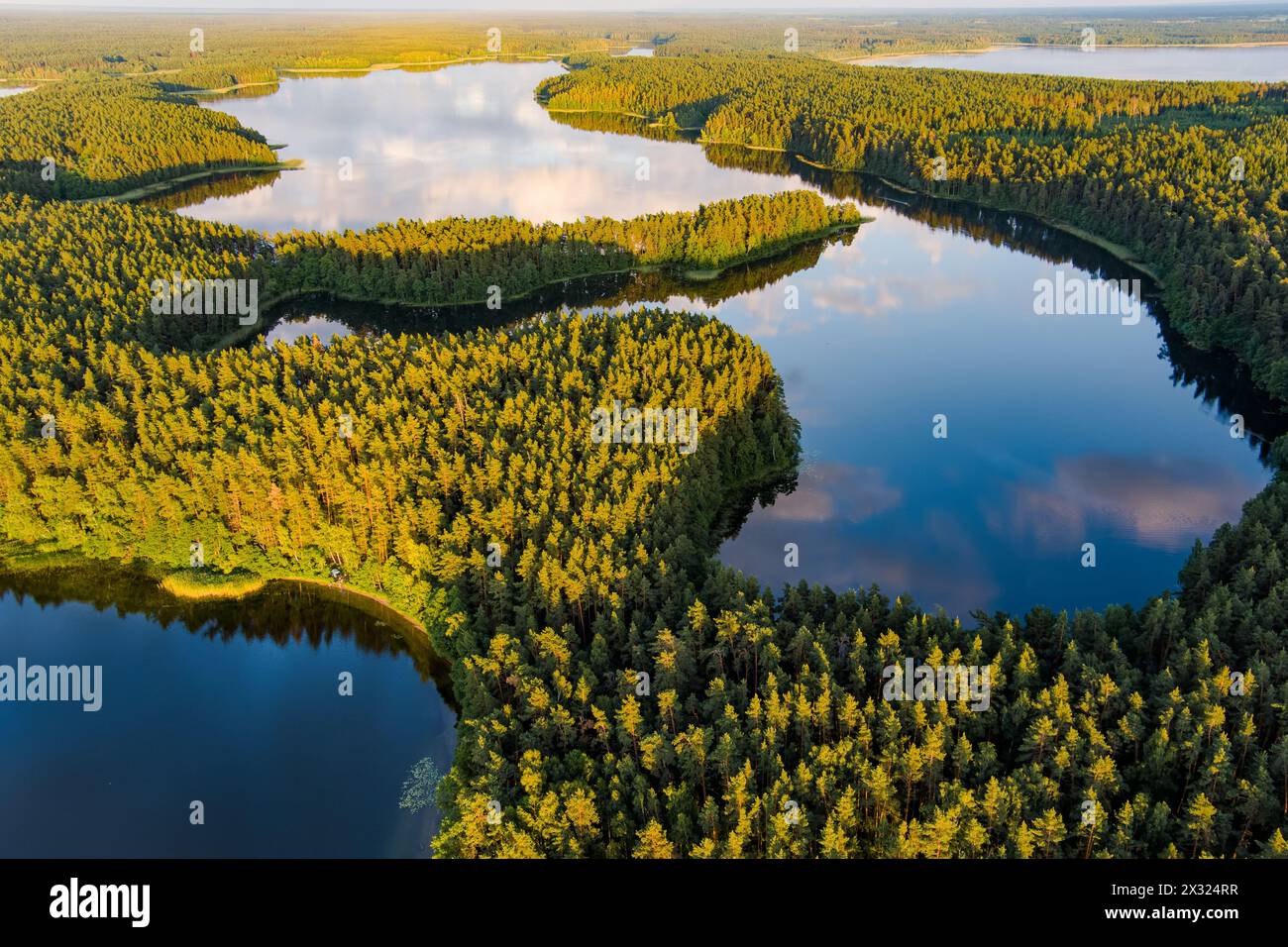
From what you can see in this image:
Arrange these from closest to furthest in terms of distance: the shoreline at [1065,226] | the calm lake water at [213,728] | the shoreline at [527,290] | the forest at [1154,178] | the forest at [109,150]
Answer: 1. the calm lake water at [213,728]
2. the forest at [1154,178]
3. the shoreline at [527,290]
4. the shoreline at [1065,226]
5. the forest at [109,150]

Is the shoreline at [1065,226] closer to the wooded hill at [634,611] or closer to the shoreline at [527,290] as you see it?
the shoreline at [527,290]

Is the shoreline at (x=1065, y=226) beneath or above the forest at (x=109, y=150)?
beneath

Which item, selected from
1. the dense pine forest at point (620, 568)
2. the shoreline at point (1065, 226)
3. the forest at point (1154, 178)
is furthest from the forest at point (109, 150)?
the shoreline at point (1065, 226)

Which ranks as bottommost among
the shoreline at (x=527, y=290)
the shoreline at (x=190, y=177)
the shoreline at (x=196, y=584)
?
the shoreline at (x=196, y=584)

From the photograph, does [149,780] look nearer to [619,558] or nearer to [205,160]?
[619,558]
